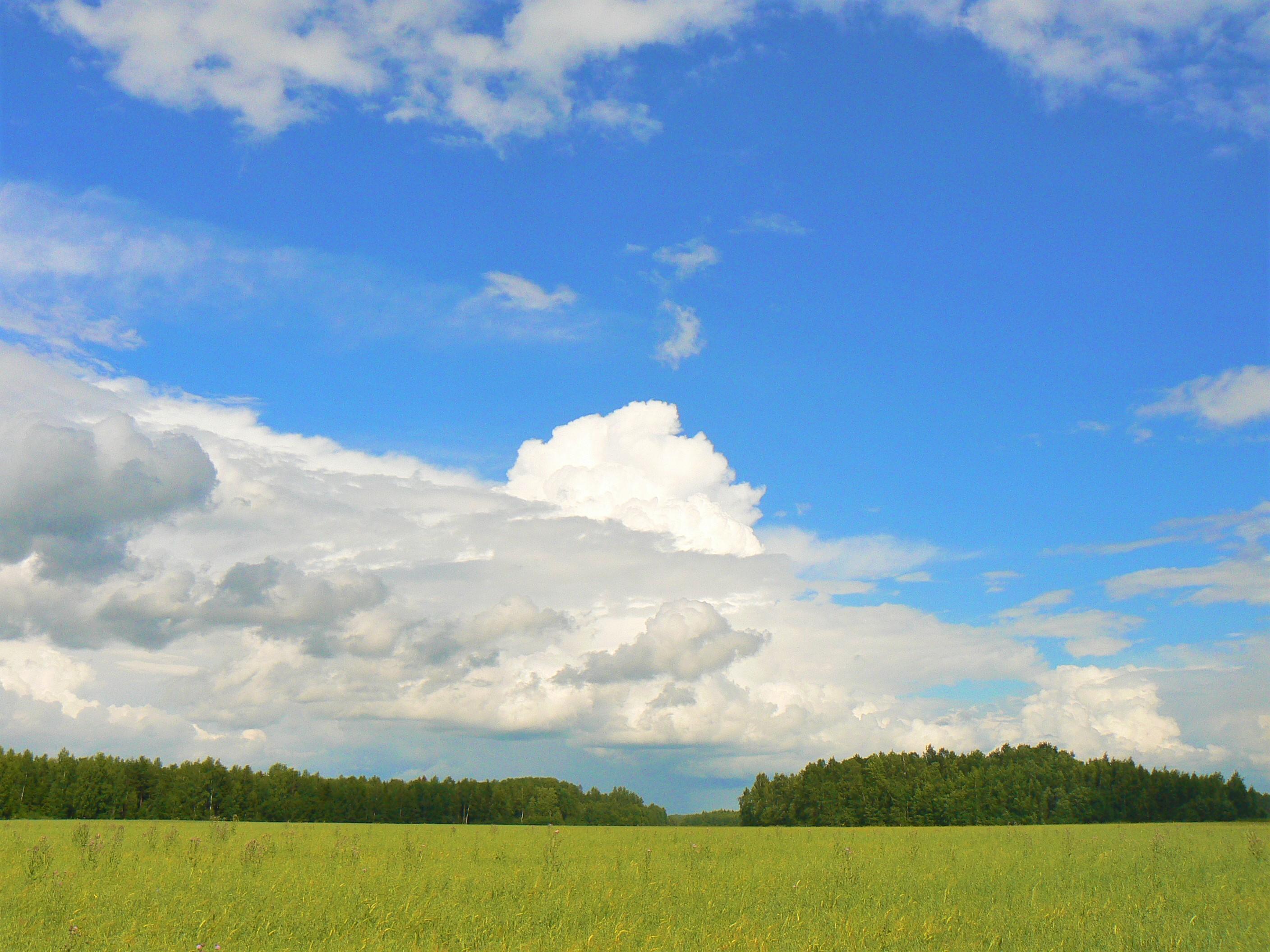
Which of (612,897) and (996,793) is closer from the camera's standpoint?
(612,897)

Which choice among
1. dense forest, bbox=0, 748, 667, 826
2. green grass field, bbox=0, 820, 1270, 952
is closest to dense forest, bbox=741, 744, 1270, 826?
dense forest, bbox=0, 748, 667, 826

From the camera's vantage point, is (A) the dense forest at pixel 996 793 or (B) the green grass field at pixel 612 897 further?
(A) the dense forest at pixel 996 793

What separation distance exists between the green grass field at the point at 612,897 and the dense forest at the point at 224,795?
74.5 meters

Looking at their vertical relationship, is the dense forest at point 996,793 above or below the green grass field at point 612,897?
below

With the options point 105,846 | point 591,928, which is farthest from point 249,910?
point 105,846

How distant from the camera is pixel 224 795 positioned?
10338 cm

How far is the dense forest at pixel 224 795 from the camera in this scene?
96.9 m

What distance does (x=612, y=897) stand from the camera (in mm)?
17875

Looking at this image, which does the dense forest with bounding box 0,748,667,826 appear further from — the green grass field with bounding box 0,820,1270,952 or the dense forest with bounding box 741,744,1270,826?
the green grass field with bounding box 0,820,1270,952

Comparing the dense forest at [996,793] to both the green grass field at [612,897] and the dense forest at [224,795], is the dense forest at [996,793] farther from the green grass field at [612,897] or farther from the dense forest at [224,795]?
the green grass field at [612,897]

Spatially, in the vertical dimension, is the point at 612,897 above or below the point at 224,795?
above

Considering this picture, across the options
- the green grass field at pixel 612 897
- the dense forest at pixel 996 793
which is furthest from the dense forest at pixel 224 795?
the green grass field at pixel 612 897

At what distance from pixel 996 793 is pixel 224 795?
98.3 metres

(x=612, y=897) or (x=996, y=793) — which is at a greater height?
(x=612, y=897)
